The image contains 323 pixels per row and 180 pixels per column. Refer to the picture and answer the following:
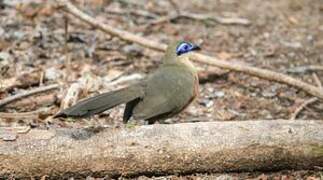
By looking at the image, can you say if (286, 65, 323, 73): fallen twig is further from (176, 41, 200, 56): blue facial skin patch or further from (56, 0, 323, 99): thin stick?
(176, 41, 200, 56): blue facial skin patch

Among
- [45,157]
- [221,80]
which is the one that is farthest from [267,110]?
[45,157]

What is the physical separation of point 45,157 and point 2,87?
1998 millimetres

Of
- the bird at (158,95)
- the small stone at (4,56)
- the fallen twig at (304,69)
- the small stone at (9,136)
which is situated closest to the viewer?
the small stone at (9,136)

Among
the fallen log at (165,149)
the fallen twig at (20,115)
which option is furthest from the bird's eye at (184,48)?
the fallen log at (165,149)

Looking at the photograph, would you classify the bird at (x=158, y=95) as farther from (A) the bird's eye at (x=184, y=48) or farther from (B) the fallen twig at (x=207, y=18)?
(B) the fallen twig at (x=207, y=18)

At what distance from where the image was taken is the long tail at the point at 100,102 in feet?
13.0

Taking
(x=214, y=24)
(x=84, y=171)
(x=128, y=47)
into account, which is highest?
(x=214, y=24)

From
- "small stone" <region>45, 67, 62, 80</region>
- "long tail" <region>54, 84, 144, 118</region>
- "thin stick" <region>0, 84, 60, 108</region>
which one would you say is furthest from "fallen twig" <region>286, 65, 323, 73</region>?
"long tail" <region>54, 84, 144, 118</region>

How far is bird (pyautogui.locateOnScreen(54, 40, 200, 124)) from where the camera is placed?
425cm

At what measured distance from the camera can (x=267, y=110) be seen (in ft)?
20.4

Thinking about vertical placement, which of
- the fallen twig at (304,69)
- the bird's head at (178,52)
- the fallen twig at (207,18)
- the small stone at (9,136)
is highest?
the fallen twig at (207,18)

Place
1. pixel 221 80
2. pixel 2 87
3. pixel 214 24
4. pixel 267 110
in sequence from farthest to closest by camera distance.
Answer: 1. pixel 214 24
2. pixel 221 80
3. pixel 267 110
4. pixel 2 87

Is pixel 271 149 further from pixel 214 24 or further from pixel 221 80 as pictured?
pixel 214 24

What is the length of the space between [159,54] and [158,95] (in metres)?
2.90
